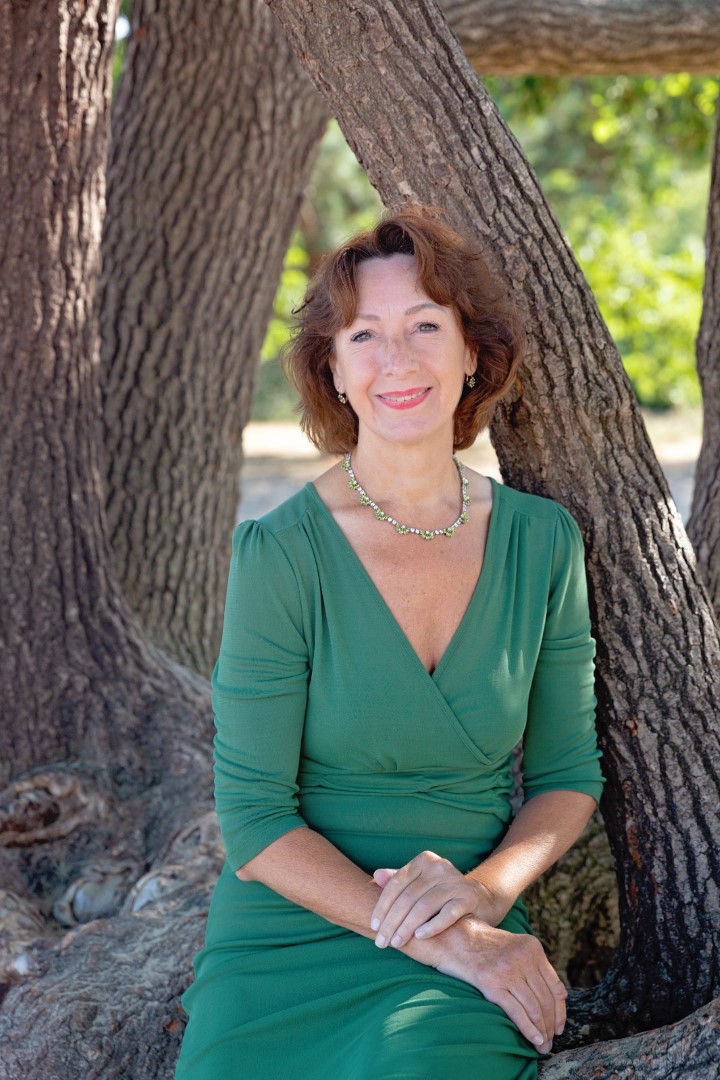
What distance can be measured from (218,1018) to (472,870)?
1.83ft

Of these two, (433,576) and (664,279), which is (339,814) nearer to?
(433,576)

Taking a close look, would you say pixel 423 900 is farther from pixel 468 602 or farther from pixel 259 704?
pixel 468 602

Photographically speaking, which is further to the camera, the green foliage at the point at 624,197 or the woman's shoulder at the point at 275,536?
the green foliage at the point at 624,197

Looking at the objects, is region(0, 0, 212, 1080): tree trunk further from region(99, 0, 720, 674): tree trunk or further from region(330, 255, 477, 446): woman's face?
region(330, 255, 477, 446): woman's face

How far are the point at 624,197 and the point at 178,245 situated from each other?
14.1 metres

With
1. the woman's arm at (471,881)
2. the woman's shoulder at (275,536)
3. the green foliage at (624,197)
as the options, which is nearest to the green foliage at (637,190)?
the green foliage at (624,197)

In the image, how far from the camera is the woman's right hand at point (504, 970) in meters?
2.09

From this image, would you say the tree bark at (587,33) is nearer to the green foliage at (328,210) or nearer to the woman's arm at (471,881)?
the woman's arm at (471,881)

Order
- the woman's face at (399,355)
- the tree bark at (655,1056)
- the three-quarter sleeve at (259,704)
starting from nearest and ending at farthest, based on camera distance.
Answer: the tree bark at (655,1056) → the three-quarter sleeve at (259,704) → the woman's face at (399,355)

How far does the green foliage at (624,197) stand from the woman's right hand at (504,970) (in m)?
2.27

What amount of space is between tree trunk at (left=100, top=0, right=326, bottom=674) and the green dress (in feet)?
7.11

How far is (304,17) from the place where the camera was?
8.28 ft

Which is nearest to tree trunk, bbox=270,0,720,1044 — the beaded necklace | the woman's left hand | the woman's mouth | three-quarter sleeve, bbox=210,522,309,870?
the beaded necklace

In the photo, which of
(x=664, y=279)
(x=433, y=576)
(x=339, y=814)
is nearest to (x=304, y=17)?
(x=433, y=576)
